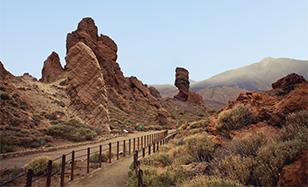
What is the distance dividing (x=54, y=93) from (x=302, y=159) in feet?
139

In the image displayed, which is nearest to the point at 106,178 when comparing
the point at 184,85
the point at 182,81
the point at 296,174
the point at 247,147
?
the point at 247,147

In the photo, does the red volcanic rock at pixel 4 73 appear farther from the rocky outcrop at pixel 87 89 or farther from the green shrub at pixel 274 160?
the green shrub at pixel 274 160

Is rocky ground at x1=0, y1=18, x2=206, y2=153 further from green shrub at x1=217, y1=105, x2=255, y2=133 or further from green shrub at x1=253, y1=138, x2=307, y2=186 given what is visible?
green shrub at x1=253, y1=138, x2=307, y2=186

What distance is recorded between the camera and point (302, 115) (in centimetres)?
1067

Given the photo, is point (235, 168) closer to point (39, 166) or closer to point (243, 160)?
point (243, 160)

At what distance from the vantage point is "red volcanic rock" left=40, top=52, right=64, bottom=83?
6089 cm

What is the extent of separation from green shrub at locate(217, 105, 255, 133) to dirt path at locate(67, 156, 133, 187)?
15.8ft

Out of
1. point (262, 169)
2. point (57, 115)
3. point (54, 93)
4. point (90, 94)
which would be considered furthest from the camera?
point (54, 93)

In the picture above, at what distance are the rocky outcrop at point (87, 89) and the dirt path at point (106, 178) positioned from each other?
1008 inches

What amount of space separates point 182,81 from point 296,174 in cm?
11200

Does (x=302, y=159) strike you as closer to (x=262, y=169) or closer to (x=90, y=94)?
(x=262, y=169)

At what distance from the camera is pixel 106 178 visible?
42.4 ft

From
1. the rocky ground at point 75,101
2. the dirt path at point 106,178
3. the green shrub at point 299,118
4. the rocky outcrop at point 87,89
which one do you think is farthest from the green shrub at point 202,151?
the rocky outcrop at point 87,89

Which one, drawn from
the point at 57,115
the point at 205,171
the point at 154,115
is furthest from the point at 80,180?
the point at 154,115
